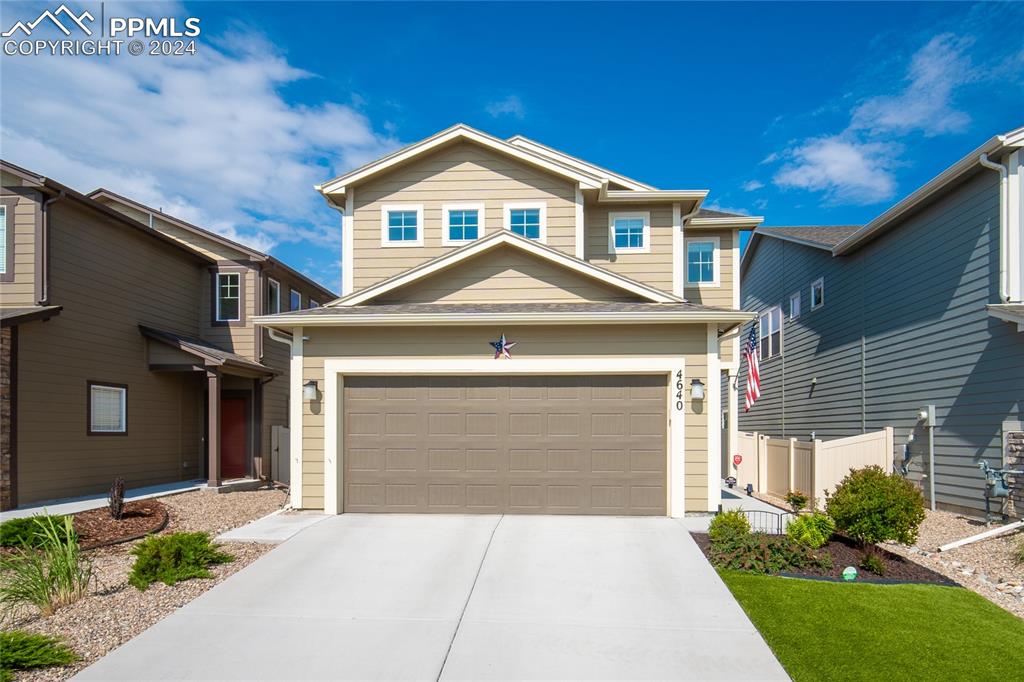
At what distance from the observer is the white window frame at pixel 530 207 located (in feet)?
42.7

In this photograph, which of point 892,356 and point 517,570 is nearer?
point 517,570

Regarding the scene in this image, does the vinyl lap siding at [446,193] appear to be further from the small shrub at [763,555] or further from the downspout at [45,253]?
the small shrub at [763,555]

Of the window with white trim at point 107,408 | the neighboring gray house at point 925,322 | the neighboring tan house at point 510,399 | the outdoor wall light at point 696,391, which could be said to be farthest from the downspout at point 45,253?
the neighboring gray house at point 925,322

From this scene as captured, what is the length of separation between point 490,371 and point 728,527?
4128mm

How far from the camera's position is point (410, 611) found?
623cm

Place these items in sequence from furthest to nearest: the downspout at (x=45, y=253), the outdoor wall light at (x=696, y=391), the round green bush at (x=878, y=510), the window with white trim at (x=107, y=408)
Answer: the window with white trim at (x=107, y=408), the downspout at (x=45, y=253), the outdoor wall light at (x=696, y=391), the round green bush at (x=878, y=510)

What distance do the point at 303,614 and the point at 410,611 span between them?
1.02 m

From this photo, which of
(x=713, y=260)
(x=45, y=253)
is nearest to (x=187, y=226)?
Result: (x=45, y=253)

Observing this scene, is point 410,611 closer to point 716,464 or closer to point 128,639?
point 128,639

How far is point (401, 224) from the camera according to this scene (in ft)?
43.3

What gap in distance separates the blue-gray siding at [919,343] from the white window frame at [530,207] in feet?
25.1

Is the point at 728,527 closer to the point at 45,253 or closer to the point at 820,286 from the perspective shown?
the point at 820,286

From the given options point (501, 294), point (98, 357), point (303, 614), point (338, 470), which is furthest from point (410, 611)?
point (98, 357)

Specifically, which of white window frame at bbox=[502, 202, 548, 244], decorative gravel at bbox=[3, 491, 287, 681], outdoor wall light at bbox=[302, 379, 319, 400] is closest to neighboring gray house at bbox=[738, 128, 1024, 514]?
white window frame at bbox=[502, 202, 548, 244]
